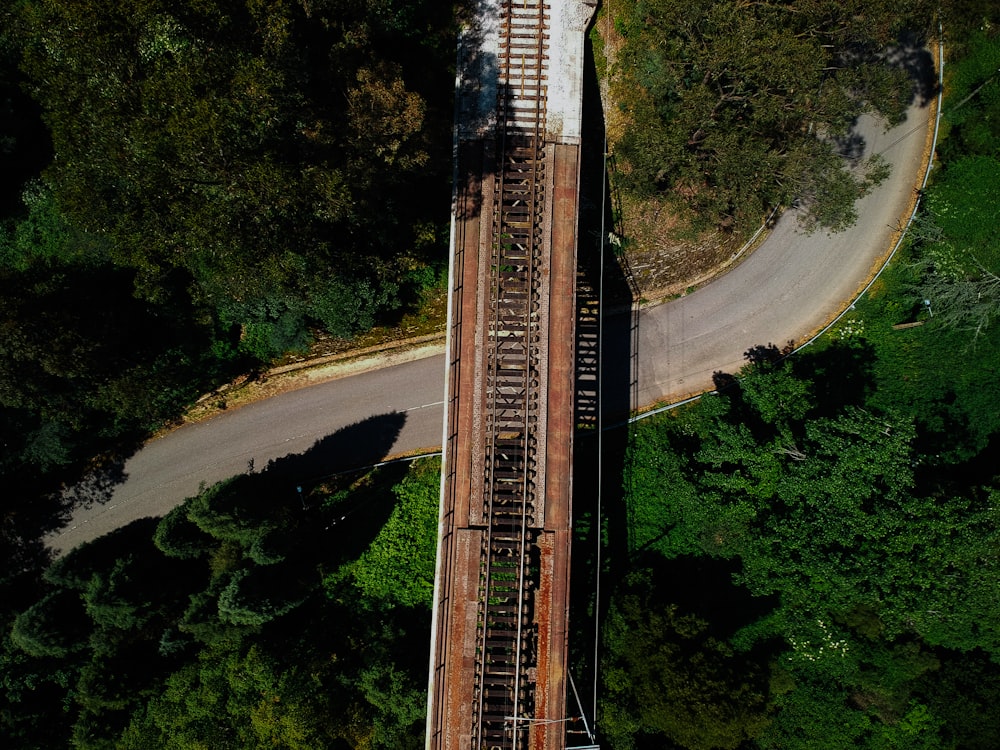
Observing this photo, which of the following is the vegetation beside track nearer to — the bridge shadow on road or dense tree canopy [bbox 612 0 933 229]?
the bridge shadow on road

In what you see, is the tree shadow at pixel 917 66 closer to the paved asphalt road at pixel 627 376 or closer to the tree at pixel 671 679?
the paved asphalt road at pixel 627 376

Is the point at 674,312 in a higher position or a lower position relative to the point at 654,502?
higher

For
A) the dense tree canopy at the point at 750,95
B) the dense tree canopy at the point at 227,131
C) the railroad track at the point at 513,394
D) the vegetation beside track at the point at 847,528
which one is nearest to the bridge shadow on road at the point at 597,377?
the vegetation beside track at the point at 847,528

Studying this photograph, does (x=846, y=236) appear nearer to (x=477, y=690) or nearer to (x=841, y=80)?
(x=841, y=80)

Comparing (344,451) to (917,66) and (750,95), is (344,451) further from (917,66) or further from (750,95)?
(917,66)

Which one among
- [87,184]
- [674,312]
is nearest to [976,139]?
[674,312]

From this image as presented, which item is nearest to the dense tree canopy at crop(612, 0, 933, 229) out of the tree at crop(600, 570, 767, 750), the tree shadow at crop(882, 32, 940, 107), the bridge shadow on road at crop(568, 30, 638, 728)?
the bridge shadow on road at crop(568, 30, 638, 728)
